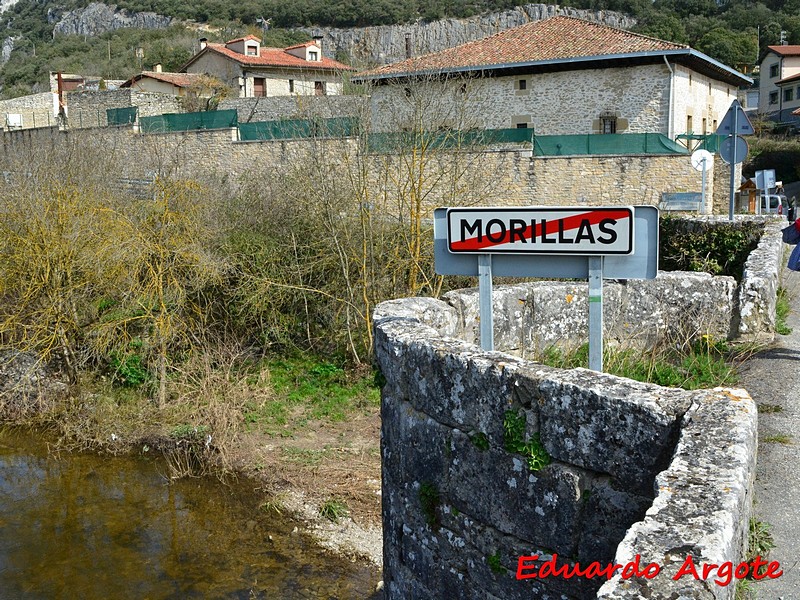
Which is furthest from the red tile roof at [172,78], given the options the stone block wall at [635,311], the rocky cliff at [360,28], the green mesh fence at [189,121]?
the stone block wall at [635,311]

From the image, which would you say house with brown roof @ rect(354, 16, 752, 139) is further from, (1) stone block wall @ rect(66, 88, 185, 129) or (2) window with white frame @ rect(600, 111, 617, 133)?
(1) stone block wall @ rect(66, 88, 185, 129)

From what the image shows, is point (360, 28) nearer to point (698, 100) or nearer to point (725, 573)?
point (698, 100)

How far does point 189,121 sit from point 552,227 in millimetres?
28433

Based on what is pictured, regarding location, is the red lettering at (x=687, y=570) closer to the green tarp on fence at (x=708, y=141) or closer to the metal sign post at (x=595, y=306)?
the metal sign post at (x=595, y=306)

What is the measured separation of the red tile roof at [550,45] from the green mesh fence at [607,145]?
445cm

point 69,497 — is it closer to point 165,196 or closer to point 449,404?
point 165,196

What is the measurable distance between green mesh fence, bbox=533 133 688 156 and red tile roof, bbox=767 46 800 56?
3617cm

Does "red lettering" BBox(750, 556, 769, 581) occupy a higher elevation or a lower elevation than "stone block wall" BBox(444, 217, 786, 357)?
lower

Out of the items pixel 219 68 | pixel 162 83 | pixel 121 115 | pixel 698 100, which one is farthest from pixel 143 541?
pixel 219 68

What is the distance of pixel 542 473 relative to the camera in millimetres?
3539

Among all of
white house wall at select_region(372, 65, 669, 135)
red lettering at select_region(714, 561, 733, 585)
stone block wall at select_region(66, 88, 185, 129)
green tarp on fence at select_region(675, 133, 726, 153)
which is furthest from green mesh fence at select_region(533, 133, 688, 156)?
red lettering at select_region(714, 561, 733, 585)

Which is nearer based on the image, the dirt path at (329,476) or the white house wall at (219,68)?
the dirt path at (329,476)

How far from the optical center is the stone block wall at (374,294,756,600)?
107 inches

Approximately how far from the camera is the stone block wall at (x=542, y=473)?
107 inches
